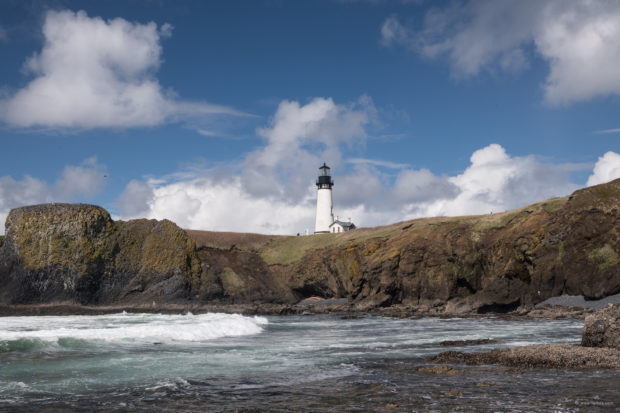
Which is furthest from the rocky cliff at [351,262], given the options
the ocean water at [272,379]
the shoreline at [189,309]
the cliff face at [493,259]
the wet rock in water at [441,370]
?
the wet rock in water at [441,370]

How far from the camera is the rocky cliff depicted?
47.0 meters

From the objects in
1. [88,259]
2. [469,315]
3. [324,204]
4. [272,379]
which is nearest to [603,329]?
[272,379]

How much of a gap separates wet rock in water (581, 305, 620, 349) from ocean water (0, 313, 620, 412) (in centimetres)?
329

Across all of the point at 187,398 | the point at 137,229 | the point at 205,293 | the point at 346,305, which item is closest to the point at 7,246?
the point at 137,229

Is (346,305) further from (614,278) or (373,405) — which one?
(373,405)

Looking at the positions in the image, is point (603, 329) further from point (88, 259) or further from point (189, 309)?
point (88, 259)

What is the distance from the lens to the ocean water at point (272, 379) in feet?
37.9

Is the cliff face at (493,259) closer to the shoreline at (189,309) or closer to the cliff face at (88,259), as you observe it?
the shoreline at (189,309)

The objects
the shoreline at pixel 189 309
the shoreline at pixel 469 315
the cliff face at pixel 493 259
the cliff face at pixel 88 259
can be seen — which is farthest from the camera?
the cliff face at pixel 88 259

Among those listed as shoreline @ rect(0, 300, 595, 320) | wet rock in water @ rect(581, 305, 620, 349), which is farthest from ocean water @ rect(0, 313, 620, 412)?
shoreline @ rect(0, 300, 595, 320)

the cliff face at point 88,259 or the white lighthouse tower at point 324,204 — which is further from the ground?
the white lighthouse tower at point 324,204

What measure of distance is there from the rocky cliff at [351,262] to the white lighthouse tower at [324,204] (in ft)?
81.6

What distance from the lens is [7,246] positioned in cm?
6112

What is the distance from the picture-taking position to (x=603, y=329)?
57.5 ft
